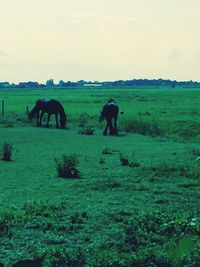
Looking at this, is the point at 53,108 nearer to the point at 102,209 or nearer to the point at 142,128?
the point at 142,128

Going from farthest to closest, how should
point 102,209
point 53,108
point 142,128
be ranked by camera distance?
point 53,108, point 142,128, point 102,209

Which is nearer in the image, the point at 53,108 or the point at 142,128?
the point at 142,128

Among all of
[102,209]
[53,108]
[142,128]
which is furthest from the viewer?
[53,108]

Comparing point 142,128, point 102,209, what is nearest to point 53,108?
point 142,128

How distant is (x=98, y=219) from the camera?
9.13 metres

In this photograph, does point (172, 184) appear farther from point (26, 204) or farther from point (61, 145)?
point (61, 145)

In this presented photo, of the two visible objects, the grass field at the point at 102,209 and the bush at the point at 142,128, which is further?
the bush at the point at 142,128

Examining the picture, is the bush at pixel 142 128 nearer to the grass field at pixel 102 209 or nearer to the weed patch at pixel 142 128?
the weed patch at pixel 142 128

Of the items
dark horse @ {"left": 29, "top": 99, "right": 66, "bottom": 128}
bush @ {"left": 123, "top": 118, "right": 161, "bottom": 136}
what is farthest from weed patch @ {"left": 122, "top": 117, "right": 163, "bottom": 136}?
dark horse @ {"left": 29, "top": 99, "right": 66, "bottom": 128}

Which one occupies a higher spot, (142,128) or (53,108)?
(53,108)

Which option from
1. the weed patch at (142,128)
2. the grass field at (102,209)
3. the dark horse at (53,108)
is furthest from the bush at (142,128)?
the grass field at (102,209)

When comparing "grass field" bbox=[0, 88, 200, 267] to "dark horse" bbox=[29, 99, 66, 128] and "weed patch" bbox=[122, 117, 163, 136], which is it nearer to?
"weed patch" bbox=[122, 117, 163, 136]

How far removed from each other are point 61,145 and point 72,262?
1586 centimetres

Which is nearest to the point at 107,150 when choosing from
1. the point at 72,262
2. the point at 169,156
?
the point at 169,156
